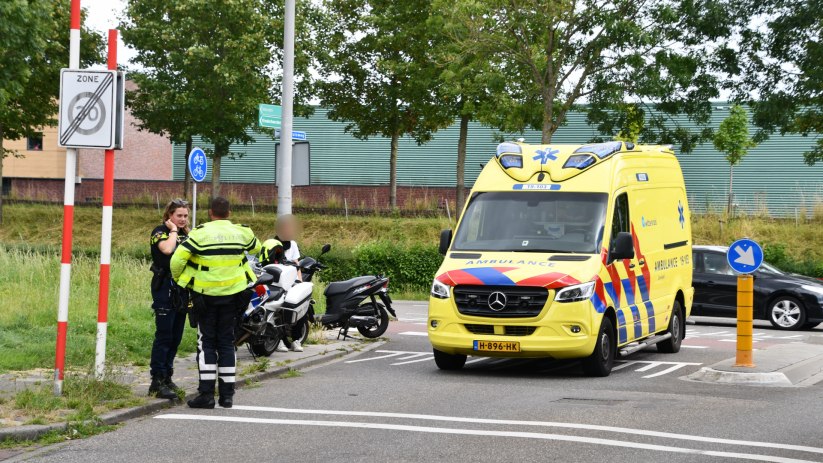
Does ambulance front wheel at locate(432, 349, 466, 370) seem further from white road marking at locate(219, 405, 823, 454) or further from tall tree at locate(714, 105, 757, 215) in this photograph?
tall tree at locate(714, 105, 757, 215)

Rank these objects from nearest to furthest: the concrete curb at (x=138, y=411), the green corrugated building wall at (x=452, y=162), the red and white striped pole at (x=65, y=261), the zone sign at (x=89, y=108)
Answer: the concrete curb at (x=138, y=411) < the red and white striped pole at (x=65, y=261) < the zone sign at (x=89, y=108) < the green corrugated building wall at (x=452, y=162)

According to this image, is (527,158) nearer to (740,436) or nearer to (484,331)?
(484,331)

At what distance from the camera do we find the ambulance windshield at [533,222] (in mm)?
10586

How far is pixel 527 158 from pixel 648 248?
6.66 feet

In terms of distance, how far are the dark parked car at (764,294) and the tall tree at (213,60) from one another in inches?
743

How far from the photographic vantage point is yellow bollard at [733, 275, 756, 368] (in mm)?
10586

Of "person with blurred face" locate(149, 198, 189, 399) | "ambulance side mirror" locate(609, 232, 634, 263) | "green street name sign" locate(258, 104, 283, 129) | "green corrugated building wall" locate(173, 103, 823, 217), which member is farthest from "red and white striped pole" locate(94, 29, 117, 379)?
"green corrugated building wall" locate(173, 103, 823, 217)

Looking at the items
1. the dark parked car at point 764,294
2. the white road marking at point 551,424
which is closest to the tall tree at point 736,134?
the dark parked car at point 764,294

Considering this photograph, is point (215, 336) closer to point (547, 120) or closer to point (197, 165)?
point (197, 165)

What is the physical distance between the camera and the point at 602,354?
33.6ft

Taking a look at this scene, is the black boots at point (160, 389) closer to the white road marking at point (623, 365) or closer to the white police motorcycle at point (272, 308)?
the white police motorcycle at point (272, 308)

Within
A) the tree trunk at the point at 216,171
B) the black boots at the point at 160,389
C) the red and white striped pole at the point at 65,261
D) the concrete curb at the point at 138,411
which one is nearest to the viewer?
the concrete curb at the point at 138,411

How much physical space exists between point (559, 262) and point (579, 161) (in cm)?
165

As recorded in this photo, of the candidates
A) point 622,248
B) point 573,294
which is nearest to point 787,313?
point 622,248
